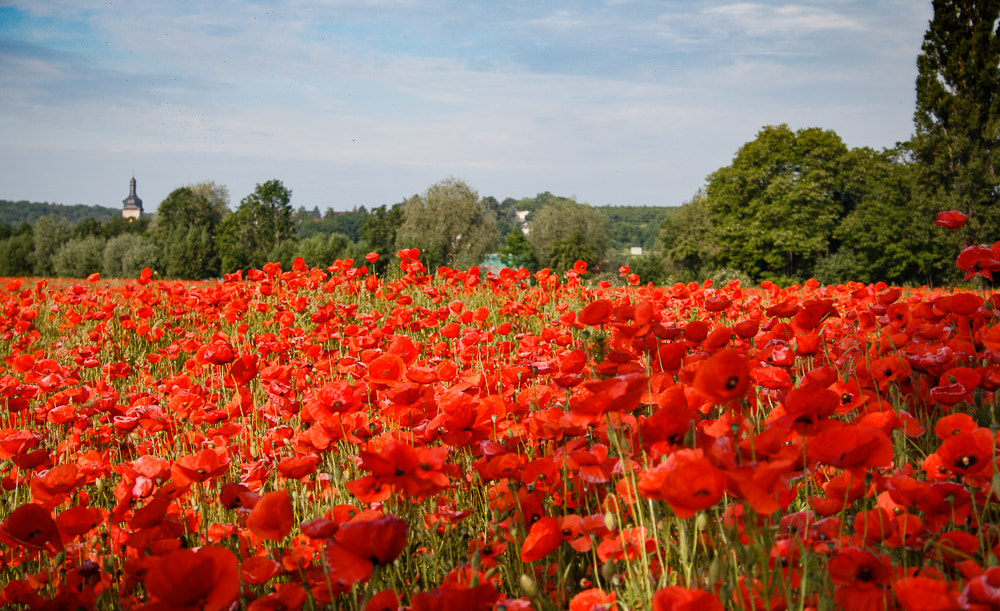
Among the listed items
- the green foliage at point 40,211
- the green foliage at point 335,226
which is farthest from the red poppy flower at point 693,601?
the green foliage at point 40,211

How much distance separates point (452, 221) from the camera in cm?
5409

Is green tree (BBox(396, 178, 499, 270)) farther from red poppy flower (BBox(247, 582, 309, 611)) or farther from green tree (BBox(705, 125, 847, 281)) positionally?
red poppy flower (BBox(247, 582, 309, 611))

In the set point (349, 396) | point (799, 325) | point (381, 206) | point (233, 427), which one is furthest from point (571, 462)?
point (381, 206)

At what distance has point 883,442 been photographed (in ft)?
3.45

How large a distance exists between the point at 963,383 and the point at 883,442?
97 cm

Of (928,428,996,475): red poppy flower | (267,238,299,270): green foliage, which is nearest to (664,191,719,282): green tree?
(267,238,299,270): green foliage

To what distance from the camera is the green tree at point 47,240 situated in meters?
53.9

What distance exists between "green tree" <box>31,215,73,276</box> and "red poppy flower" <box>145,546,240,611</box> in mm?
62328

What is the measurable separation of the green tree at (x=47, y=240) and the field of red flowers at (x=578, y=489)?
201 ft

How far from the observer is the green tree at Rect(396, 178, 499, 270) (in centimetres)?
5366

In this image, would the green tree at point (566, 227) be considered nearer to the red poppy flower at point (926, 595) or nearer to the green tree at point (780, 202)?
the green tree at point (780, 202)

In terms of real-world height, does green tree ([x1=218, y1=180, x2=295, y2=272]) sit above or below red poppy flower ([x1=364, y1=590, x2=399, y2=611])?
above

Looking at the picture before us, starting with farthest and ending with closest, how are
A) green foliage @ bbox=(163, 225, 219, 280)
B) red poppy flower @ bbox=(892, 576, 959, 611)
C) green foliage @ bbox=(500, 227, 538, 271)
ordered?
green foliage @ bbox=(500, 227, 538, 271), green foliage @ bbox=(163, 225, 219, 280), red poppy flower @ bbox=(892, 576, 959, 611)

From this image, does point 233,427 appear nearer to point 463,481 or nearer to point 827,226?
point 463,481
